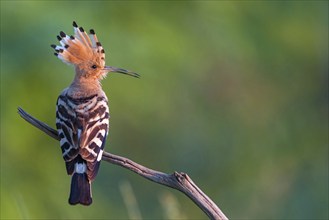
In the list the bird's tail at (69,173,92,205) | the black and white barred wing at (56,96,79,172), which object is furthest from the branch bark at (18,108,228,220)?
the black and white barred wing at (56,96,79,172)

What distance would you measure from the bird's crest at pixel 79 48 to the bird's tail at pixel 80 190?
748 mm

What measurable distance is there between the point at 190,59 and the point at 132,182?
1.10 m

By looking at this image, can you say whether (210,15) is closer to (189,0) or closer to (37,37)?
(189,0)

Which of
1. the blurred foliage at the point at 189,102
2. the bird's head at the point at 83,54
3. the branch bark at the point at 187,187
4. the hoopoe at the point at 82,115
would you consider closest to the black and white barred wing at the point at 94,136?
the hoopoe at the point at 82,115

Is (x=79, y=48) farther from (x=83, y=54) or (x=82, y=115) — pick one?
(x=82, y=115)

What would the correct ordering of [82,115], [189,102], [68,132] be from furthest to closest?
1. [189,102]
2. [82,115]
3. [68,132]

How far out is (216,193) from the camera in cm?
786

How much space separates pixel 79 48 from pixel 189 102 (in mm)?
3803

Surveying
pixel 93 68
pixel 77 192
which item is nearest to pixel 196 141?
pixel 93 68

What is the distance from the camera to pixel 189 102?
8.58 meters

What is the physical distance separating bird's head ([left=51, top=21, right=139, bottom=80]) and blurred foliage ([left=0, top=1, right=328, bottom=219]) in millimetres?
1103

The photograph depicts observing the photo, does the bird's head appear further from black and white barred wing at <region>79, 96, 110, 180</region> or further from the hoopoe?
black and white barred wing at <region>79, 96, 110, 180</region>

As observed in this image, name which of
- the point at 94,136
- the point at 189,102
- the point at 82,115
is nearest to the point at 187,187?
the point at 94,136

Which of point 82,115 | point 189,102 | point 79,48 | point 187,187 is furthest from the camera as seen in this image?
point 189,102
